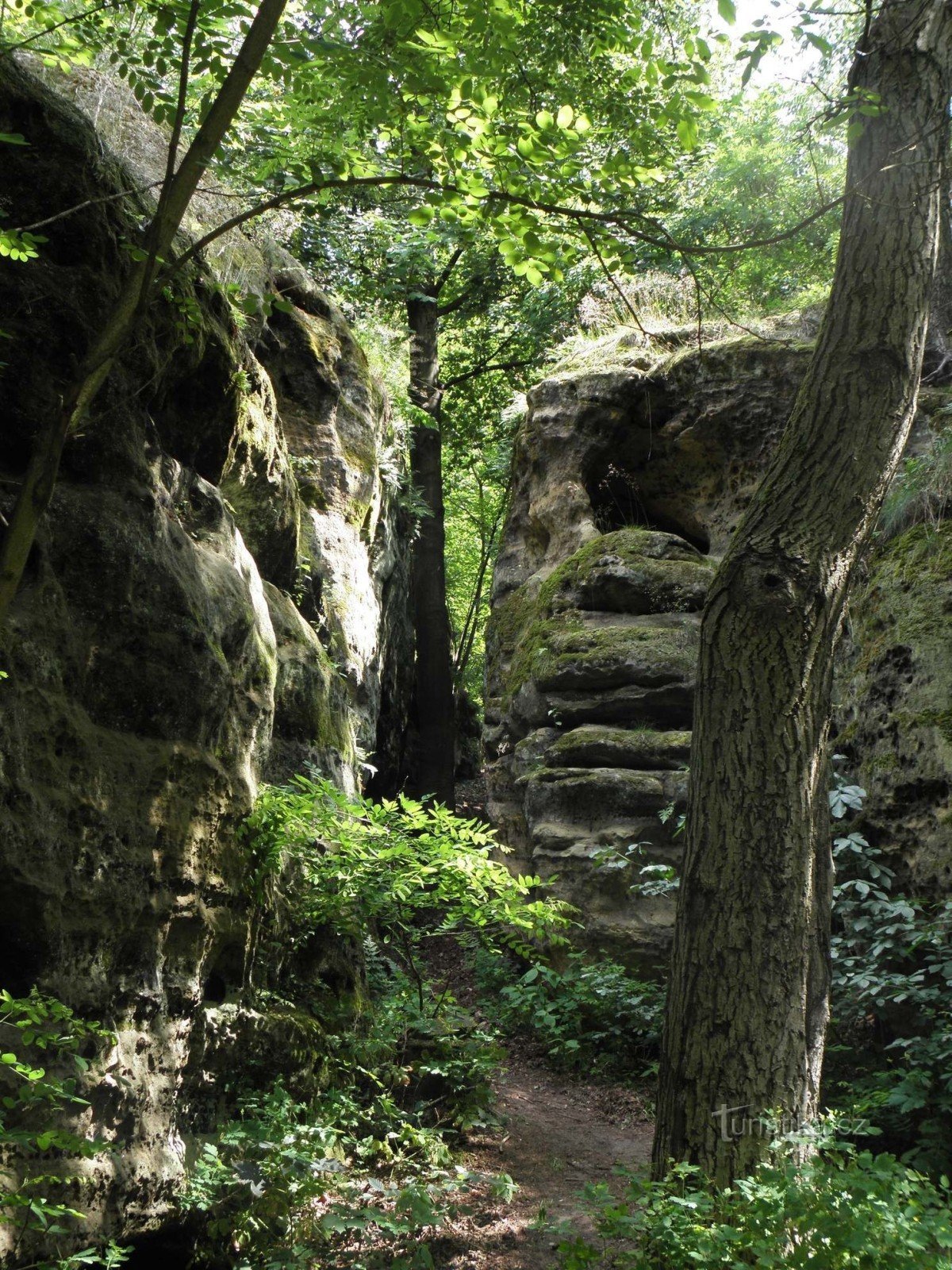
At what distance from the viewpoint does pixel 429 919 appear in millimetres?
12250

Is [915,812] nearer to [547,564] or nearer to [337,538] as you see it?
[337,538]

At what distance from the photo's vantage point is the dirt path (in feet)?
15.0

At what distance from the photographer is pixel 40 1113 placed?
11.8ft

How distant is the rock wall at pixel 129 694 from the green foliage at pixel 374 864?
237mm

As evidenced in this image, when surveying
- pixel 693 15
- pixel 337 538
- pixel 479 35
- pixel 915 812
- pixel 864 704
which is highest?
pixel 693 15

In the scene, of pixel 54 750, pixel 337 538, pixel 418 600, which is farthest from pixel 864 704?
pixel 418 600

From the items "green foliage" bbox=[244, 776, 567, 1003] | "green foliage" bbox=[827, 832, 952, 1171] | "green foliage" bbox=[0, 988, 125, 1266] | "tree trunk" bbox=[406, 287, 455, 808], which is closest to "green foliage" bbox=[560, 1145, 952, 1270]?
"green foliage" bbox=[827, 832, 952, 1171]

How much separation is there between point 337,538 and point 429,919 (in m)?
5.70

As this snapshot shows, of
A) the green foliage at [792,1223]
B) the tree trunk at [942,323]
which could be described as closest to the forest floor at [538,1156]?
the green foliage at [792,1223]

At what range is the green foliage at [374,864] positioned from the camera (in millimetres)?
5227

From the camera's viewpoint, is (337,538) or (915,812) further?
(337,538)

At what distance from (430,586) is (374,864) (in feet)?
31.7

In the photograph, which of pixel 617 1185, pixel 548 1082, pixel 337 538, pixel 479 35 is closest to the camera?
pixel 479 35

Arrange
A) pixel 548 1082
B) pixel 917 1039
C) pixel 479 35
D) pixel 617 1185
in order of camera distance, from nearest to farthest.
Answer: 1. pixel 479 35
2. pixel 917 1039
3. pixel 617 1185
4. pixel 548 1082
